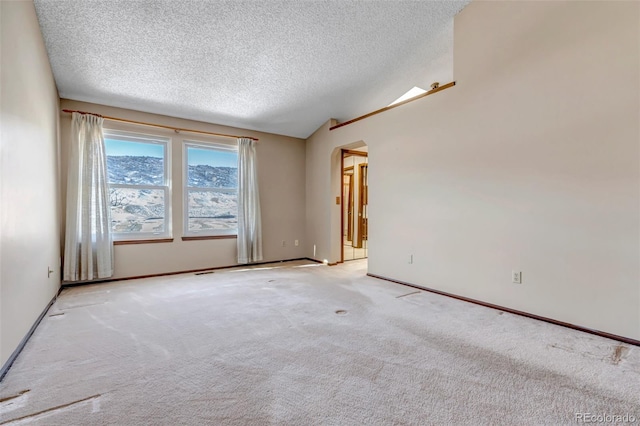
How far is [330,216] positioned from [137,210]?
2.98 m

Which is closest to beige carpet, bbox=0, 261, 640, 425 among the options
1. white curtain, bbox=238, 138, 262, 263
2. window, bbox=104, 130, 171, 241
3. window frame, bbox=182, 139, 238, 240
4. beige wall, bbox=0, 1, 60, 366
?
beige wall, bbox=0, 1, 60, 366

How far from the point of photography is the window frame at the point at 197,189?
4.71 meters

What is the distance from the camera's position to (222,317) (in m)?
2.74

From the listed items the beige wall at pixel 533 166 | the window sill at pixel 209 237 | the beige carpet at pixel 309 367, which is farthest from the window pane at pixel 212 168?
the beige wall at pixel 533 166

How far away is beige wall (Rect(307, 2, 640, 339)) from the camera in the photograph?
2.32 m

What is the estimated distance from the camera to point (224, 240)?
5039 millimetres

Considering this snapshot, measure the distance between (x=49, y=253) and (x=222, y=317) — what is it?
1940mm

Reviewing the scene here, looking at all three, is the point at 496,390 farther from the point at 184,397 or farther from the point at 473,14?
the point at 473,14

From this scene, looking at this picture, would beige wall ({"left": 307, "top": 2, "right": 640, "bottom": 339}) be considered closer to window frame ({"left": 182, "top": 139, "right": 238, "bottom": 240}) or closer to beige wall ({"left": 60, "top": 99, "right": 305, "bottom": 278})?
beige wall ({"left": 60, "top": 99, "right": 305, "bottom": 278})

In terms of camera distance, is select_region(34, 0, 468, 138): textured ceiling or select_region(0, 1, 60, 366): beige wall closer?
select_region(0, 1, 60, 366): beige wall

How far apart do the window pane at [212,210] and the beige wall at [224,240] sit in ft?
0.72

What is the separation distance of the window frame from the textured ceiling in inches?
17.0

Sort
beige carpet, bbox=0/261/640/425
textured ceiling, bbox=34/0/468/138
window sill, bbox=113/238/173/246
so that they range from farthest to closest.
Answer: window sill, bbox=113/238/173/246 → textured ceiling, bbox=34/0/468/138 → beige carpet, bbox=0/261/640/425

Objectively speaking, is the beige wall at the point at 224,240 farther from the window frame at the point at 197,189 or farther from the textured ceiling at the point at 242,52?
the textured ceiling at the point at 242,52
